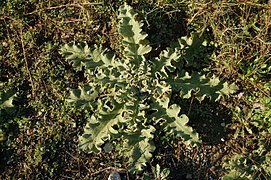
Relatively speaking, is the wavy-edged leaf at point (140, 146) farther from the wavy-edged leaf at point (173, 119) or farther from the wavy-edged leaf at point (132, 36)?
the wavy-edged leaf at point (132, 36)

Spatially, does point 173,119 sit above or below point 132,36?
below

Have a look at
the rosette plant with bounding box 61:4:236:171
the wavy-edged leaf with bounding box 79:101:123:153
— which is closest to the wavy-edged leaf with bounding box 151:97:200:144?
the rosette plant with bounding box 61:4:236:171

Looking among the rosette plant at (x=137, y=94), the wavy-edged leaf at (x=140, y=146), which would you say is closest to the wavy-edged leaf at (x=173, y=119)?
the rosette plant at (x=137, y=94)

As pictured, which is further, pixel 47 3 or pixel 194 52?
pixel 47 3

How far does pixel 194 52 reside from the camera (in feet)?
15.1

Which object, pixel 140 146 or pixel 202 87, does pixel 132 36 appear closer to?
pixel 202 87

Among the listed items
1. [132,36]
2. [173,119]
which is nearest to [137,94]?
[173,119]

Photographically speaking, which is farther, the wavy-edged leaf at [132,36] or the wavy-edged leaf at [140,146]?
the wavy-edged leaf at [132,36]

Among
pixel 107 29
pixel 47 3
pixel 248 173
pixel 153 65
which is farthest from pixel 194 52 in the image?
pixel 47 3

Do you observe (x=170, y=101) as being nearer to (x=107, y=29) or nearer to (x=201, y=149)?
(x=201, y=149)

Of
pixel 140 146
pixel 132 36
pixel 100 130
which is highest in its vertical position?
pixel 132 36

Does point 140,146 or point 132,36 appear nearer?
point 140,146

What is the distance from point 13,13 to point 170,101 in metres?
1.76

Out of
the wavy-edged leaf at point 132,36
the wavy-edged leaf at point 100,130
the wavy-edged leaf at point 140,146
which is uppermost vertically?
the wavy-edged leaf at point 132,36
